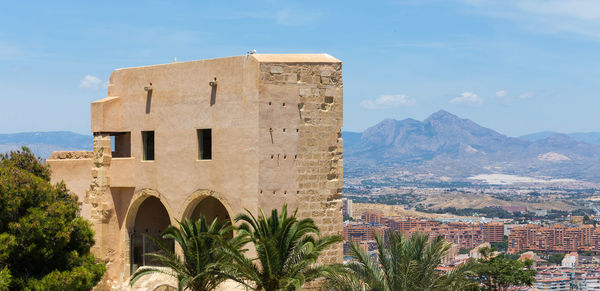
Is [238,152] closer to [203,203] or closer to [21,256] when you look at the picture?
[203,203]

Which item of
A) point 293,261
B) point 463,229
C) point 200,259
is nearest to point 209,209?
point 200,259

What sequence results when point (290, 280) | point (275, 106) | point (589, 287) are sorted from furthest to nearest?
point (589, 287)
point (275, 106)
point (290, 280)

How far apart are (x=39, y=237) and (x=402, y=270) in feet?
26.0

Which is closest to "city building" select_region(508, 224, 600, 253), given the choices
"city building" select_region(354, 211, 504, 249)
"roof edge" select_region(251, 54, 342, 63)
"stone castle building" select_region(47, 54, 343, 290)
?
"city building" select_region(354, 211, 504, 249)

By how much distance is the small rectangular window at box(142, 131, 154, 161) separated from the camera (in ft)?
70.8

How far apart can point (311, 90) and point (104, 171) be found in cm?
686

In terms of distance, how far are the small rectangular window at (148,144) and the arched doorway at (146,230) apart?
1961 mm

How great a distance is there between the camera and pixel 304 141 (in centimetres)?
1888

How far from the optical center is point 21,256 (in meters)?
16.6

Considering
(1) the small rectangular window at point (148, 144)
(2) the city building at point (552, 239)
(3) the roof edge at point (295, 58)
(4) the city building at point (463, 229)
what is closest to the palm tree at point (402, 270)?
(3) the roof edge at point (295, 58)

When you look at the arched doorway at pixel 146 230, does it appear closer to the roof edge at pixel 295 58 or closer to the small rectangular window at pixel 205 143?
the small rectangular window at pixel 205 143

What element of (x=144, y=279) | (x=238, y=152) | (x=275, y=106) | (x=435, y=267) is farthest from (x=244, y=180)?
(x=435, y=267)

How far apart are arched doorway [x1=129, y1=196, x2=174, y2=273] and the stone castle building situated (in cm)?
4

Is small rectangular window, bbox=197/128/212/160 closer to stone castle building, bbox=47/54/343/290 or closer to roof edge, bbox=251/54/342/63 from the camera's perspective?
stone castle building, bbox=47/54/343/290
